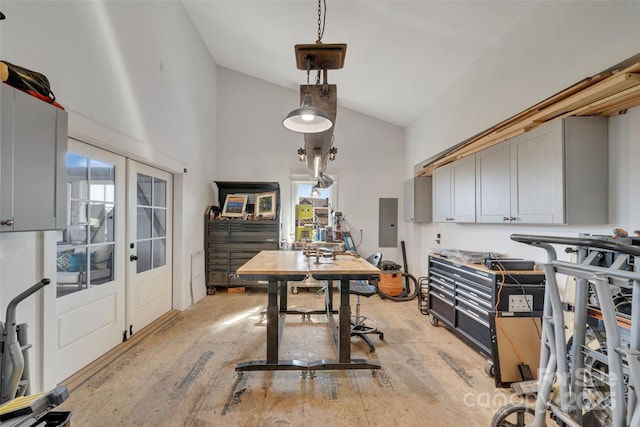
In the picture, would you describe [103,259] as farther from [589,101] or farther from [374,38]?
[589,101]

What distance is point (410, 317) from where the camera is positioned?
12.2ft

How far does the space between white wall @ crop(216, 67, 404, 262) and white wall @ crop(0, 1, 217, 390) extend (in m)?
0.57

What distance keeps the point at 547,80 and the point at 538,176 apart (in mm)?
831

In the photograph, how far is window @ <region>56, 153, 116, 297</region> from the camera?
2186 mm

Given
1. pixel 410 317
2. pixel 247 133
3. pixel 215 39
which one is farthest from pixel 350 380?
pixel 215 39

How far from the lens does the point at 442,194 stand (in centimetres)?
380

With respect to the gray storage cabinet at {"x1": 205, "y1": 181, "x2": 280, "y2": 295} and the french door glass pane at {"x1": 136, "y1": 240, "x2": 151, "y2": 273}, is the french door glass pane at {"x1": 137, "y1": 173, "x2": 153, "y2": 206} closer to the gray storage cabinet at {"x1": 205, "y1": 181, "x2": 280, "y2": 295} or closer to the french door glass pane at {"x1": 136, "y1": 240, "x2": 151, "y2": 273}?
the french door glass pane at {"x1": 136, "y1": 240, "x2": 151, "y2": 273}

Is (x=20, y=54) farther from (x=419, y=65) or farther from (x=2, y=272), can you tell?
(x=419, y=65)

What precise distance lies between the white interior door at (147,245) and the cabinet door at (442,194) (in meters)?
3.97

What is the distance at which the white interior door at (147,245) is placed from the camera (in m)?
2.95

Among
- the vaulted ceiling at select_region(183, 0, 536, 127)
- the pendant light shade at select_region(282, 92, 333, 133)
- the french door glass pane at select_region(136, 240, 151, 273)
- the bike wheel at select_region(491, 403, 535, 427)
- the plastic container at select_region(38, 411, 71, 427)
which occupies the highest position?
the vaulted ceiling at select_region(183, 0, 536, 127)

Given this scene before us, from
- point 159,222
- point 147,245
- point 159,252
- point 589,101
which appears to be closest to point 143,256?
point 147,245

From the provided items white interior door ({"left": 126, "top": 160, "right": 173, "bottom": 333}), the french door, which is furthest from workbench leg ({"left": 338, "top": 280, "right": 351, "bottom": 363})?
white interior door ({"left": 126, "top": 160, "right": 173, "bottom": 333})

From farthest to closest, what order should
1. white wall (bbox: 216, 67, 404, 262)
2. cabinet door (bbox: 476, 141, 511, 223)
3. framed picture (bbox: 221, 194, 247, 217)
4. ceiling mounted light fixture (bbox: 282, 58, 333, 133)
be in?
white wall (bbox: 216, 67, 404, 262)
framed picture (bbox: 221, 194, 247, 217)
cabinet door (bbox: 476, 141, 511, 223)
ceiling mounted light fixture (bbox: 282, 58, 333, 133)
